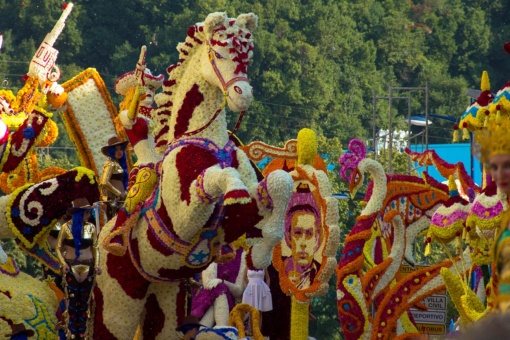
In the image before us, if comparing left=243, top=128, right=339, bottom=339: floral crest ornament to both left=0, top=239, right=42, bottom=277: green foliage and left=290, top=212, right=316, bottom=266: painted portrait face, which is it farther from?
left=0, top=239, right=42, bottom=277: green foliage

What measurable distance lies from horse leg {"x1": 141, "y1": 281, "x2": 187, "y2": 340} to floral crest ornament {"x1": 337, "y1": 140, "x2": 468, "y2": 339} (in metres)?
2.84

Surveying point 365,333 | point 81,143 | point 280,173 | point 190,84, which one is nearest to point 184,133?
point 190,84

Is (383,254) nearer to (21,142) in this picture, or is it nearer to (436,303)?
(436,303)

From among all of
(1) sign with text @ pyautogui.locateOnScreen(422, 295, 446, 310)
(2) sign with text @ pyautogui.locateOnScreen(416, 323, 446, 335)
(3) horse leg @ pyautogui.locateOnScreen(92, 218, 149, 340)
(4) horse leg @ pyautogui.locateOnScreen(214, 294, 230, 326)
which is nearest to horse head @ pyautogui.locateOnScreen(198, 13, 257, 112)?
(3) horse leg @ pyautogui.locateOnScreen(92, 218, 149, 340)

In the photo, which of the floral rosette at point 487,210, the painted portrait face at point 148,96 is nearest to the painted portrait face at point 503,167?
the floral rosette at point 487,210

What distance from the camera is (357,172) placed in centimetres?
1427

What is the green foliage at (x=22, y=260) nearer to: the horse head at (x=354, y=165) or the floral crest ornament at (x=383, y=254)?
the floral crest ornament at (x=383, y=254)

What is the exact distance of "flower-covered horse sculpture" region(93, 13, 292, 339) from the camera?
10.1m

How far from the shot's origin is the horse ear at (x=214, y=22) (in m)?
10.5

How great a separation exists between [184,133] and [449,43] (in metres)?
34.3

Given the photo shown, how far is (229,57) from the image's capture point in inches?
409

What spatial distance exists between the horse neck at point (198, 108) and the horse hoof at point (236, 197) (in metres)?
0.87

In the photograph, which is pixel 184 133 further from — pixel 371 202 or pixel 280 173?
pixel 371 202

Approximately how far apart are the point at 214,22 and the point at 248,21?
29 cm
